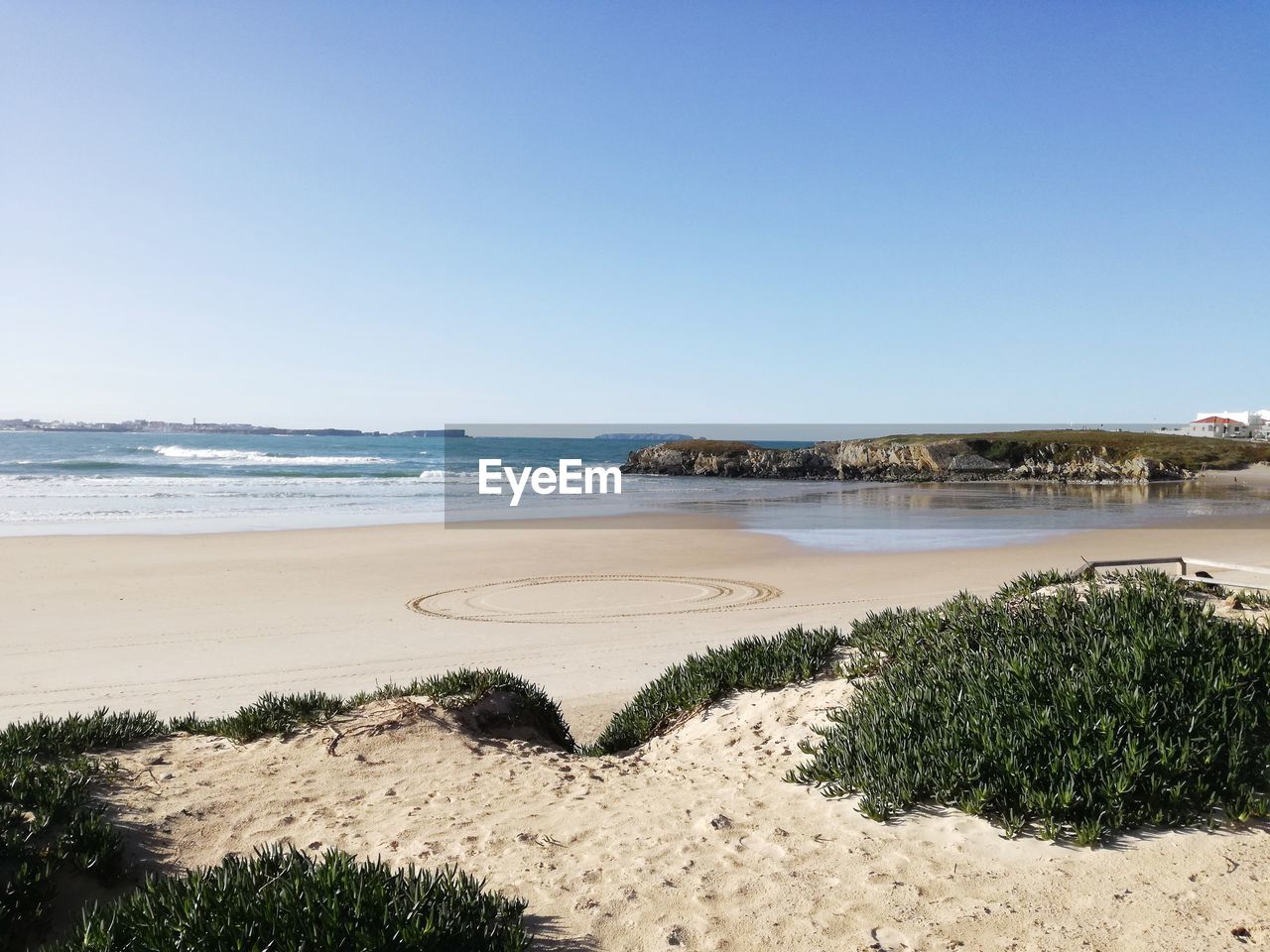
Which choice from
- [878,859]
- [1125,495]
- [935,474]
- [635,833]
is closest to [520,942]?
[635,833]

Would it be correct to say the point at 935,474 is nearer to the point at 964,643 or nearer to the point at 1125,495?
the point at 1125,495

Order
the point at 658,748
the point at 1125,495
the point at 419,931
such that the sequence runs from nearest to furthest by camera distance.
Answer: the point at 419,931
the point at 658,748
the point at 1125,495

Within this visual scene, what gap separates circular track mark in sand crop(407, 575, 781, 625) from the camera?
1417 cm

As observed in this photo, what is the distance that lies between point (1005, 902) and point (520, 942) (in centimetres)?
208

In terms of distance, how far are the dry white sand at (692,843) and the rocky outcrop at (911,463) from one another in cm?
5377

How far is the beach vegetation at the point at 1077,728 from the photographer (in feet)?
14.0

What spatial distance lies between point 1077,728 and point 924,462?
198 ft

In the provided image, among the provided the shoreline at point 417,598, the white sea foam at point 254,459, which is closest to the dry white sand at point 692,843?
the shoreline at point 417,598

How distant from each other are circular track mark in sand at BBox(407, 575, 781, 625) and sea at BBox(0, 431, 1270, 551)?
7023mm

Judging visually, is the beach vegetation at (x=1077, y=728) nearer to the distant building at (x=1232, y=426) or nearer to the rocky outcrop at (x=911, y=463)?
the rocky outcrop at (x=911, y=463)

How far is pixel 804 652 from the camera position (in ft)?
23.9

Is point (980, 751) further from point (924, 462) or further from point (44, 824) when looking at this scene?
point (924, 462)

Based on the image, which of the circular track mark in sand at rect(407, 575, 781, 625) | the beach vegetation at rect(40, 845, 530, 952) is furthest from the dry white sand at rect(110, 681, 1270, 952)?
the circular track mark in sand at rect(407, 575, 781, 625)

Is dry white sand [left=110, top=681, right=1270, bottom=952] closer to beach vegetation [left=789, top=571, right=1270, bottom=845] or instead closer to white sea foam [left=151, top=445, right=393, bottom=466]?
beach vegetation [left=789, top=571, right=1270, bottom=845]
